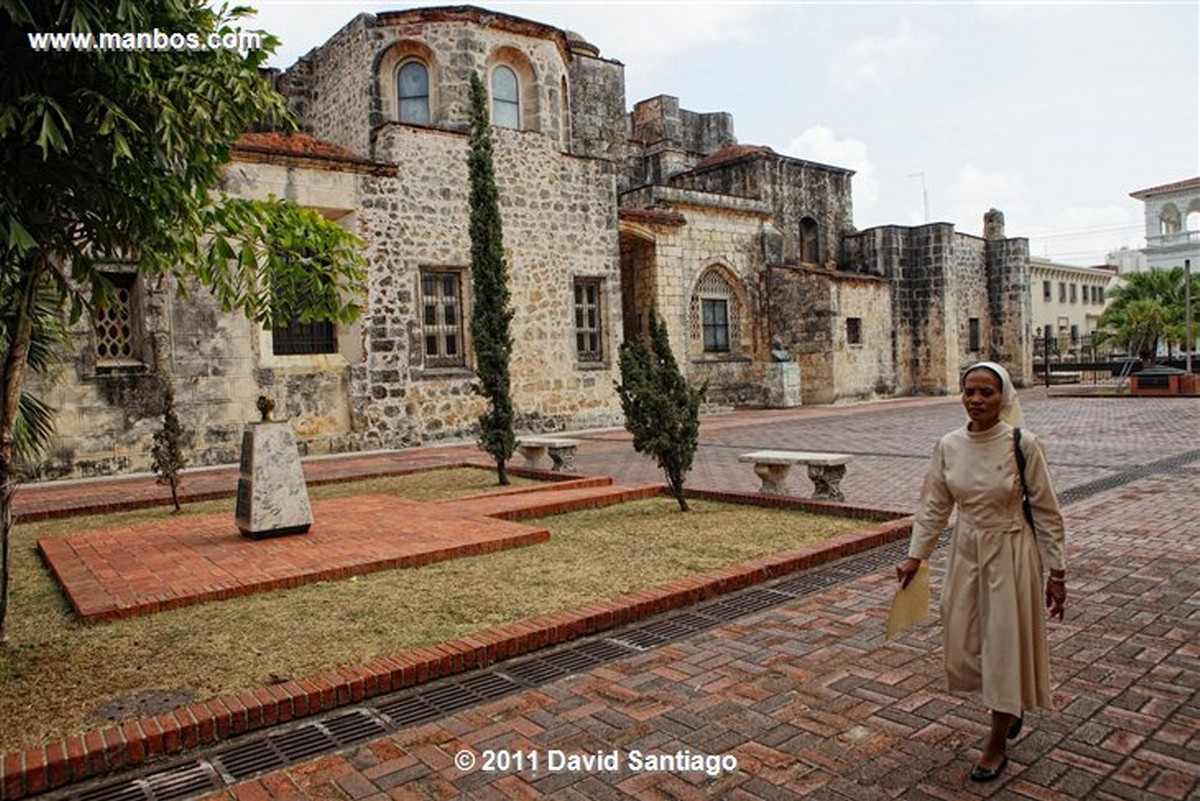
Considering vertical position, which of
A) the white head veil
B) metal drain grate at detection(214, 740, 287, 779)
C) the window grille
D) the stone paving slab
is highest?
the window grille

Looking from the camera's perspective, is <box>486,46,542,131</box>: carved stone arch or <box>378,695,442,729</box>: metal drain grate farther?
<box>486,46,542,131</box>: carved stone arch

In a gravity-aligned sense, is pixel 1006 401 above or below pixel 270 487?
above

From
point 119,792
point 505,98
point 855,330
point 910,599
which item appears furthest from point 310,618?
point 855,330

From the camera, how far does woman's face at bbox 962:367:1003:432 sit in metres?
2.96

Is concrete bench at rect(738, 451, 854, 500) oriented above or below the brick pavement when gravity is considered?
above

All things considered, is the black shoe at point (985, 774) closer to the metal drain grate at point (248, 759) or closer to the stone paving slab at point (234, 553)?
the metal drain grate at point (248, 759)

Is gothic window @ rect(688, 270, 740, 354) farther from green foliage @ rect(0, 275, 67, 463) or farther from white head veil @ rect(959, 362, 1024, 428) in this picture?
white head veil @ rect(959, 362, 1024, 428)

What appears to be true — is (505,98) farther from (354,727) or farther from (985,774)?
(985,774)

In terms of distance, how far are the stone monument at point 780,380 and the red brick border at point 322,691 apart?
18.6 m

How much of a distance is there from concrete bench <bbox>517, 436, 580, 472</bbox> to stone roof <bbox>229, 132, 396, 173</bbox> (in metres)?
6.92

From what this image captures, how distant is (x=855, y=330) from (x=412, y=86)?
16.0 meters

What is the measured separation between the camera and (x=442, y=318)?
1686 cm

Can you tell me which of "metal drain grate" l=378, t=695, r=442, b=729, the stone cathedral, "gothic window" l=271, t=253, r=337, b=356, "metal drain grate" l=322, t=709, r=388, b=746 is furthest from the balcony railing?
"metal drain grate" l=322, t=709, r=388, b=746

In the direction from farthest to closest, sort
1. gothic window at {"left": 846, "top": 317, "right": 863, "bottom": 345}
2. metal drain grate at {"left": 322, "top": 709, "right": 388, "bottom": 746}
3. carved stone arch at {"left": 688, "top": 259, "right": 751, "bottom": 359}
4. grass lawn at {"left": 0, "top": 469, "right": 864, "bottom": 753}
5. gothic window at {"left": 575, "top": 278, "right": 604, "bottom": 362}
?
gothic window at {"left": 846, "top": 317, "right": 863, "bottom": 345}, carved stone arch at {"left": 688, "top": 259, "right": 751, "bottom": 359}, gothic window at {"left": 575, "top": 278, "right": 604, "bottom": 362}, grass lawn at {"left": 0, "top": 469, "right": 864, "bottom": 753}, metal drain grate at {"left": 322, "top": 709, "right": 388, "bottom": 746}
